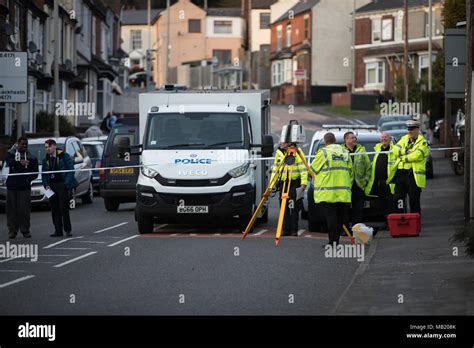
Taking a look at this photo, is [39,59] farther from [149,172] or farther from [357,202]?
[357,202]

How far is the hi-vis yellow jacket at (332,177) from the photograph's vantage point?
18719 mm

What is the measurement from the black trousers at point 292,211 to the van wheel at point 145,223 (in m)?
2.50

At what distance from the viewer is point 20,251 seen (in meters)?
19.0

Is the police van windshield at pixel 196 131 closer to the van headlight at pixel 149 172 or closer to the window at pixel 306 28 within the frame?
the van headlight at pixel 149 172

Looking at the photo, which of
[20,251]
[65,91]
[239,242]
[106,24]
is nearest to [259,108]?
[239,242]

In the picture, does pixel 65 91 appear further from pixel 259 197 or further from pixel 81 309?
pixel 81 309

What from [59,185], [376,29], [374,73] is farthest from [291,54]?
[59,185]

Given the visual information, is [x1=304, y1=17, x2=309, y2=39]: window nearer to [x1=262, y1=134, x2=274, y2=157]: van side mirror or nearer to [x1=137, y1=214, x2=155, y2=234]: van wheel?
[x1=262, y1=134, x2=274, y2=157]: van side mirror

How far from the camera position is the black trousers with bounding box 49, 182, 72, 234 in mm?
21703

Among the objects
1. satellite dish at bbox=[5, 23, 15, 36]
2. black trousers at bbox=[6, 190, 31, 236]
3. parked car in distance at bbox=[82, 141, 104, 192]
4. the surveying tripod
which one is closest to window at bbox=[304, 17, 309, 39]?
satellite dish at bbox=[5, 23, 15, 36]

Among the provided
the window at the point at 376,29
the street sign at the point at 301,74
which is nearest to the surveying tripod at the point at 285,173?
the window at the point at 376,29

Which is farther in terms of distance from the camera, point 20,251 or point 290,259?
point 20,251
